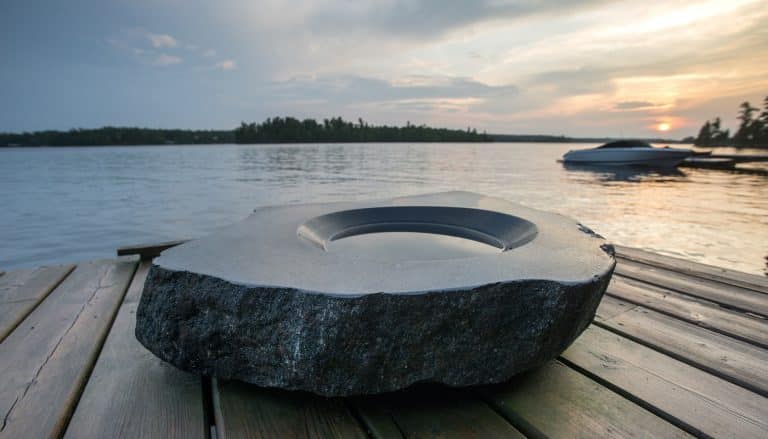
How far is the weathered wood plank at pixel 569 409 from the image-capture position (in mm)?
1266

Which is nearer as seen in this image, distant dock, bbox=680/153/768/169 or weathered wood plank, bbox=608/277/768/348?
weathered wood plank, bbox=608/277/768/348

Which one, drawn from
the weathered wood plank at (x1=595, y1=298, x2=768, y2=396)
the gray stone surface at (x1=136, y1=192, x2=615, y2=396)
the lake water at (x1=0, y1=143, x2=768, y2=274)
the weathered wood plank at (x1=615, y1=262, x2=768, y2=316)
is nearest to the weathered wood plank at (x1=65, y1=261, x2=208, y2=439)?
the gray stone surface at (x1=136, y1=192, x2=615, y2=396)

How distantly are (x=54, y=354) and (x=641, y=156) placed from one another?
2629 centimetres

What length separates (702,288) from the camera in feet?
8.63

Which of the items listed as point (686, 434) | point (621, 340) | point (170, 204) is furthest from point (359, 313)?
point (170, 204)

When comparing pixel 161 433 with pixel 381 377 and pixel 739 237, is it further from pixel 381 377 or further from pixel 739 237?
pixel 739 237

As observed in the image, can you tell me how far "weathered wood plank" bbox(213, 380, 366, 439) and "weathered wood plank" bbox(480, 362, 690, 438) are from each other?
0.59 meters

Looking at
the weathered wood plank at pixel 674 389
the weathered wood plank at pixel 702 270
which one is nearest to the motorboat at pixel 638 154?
the weathered wood plank at pixel 702 270

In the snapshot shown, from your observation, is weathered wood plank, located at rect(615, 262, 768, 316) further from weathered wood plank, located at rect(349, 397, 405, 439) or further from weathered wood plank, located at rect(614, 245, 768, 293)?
weathered wood plank, located at rect(349, 397, 405, 439)

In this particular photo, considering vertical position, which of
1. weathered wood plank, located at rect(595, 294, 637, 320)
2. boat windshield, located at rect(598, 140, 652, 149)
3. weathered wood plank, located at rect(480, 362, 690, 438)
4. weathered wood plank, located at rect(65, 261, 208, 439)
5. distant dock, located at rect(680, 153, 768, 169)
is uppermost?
boat windshield, located at rect(598, 140, 652, 149)

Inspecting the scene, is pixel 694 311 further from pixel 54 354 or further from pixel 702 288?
pixel 54 354

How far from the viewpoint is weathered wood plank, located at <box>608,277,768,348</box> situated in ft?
6.50

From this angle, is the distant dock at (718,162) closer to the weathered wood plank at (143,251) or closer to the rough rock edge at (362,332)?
the rough rock edge at (362,332)

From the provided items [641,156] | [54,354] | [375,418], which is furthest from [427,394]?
[641,156]
